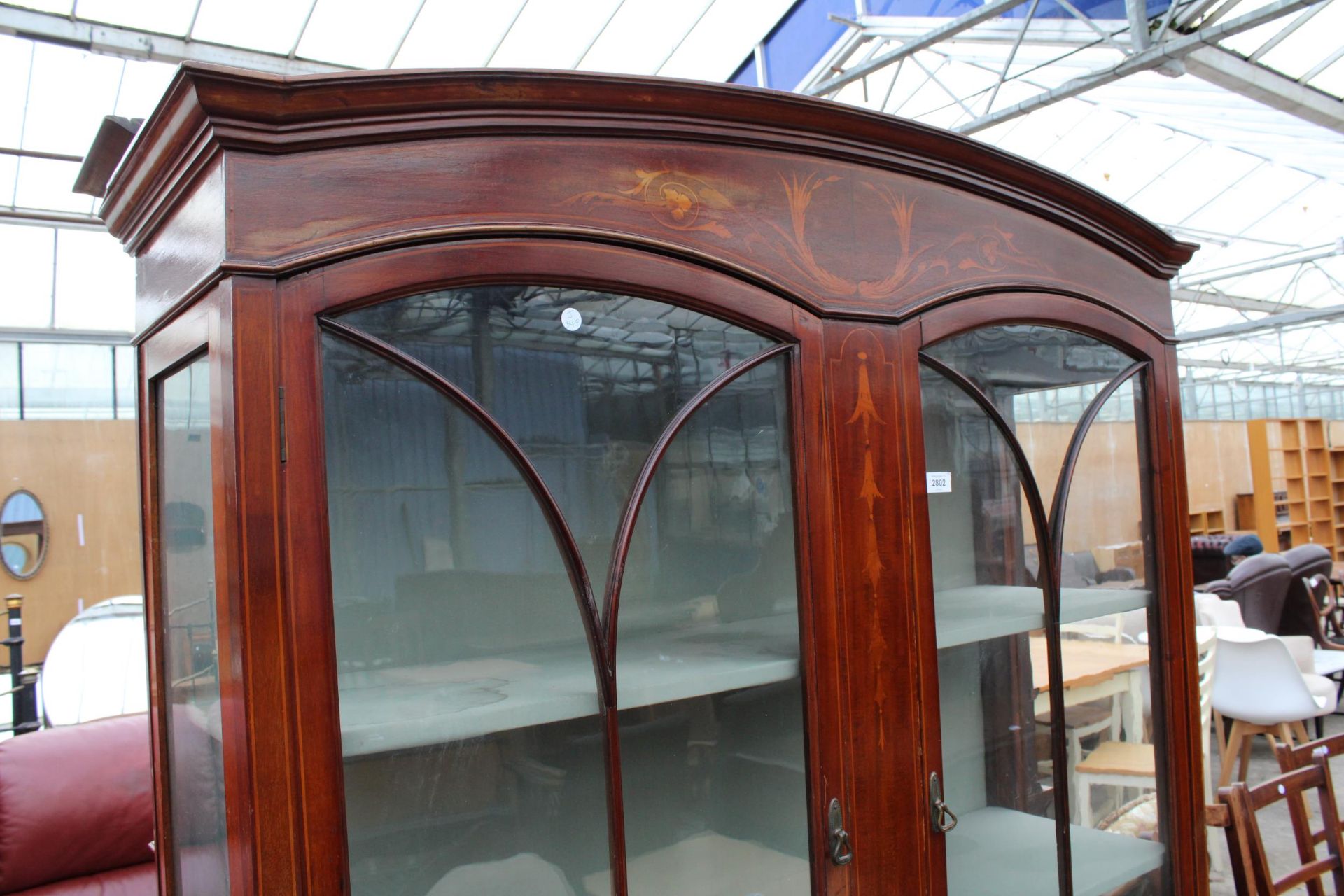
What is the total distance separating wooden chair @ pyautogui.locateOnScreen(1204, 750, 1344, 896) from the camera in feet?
4.86

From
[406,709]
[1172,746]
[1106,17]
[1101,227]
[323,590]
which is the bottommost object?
[1172,746]

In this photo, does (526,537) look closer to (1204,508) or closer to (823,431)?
(823,431)

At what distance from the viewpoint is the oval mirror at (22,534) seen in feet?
25.3

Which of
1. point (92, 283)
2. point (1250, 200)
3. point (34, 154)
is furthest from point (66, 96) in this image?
point (1250, 200)

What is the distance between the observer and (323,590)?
0.75m

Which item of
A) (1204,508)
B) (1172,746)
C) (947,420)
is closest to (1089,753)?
(1172,746)

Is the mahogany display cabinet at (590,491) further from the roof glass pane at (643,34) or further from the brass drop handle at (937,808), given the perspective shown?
the roof glass pane at (643,34)

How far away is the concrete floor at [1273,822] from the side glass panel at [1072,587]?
158cm

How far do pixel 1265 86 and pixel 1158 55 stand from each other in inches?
52.5

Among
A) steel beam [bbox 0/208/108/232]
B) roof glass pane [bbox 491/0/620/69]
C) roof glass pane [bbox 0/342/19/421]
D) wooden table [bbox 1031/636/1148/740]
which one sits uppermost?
roof glass pane [bbox 491/0/620/69]

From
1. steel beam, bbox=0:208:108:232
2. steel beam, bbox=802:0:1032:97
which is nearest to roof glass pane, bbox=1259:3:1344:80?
steel beam, bbox=802:0:1032:97

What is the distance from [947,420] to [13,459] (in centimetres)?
891

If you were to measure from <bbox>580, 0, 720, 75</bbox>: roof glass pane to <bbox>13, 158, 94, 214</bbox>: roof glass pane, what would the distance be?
376 centimetres

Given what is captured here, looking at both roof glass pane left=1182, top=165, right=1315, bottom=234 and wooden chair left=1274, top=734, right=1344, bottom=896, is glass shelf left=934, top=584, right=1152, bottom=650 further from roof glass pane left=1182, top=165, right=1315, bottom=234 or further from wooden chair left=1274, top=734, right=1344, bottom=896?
roof glass pane left=1182, top=165, right=1315, bottom=234
